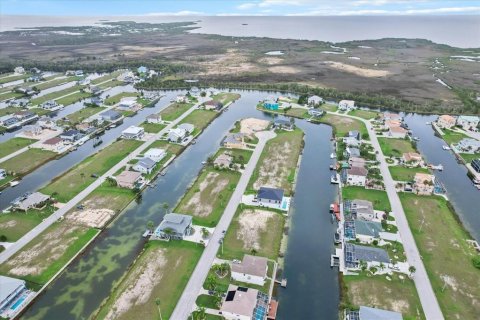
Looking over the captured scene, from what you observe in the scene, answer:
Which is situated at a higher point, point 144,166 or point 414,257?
point 144,166

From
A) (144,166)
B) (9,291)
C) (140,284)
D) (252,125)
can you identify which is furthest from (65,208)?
(252,125)

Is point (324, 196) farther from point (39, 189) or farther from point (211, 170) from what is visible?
point (39, 189)

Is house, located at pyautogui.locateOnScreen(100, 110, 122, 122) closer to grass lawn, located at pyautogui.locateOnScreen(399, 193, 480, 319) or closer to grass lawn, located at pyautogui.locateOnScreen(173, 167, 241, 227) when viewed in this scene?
grass lawn, located at pyautogui.locateOnScreen(173, 167, 241, 227)

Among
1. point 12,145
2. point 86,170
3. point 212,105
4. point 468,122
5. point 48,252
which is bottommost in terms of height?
point 48,252

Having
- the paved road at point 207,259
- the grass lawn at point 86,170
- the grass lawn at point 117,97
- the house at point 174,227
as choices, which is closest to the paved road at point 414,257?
the paved road at point 207,259

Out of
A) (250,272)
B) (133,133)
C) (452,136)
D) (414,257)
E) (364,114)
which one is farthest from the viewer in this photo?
(364,114)

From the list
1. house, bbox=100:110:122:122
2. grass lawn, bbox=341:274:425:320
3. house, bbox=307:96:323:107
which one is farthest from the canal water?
house, bbox=307:96:323:107

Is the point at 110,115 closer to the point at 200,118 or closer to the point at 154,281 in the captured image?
the point at 200,118
